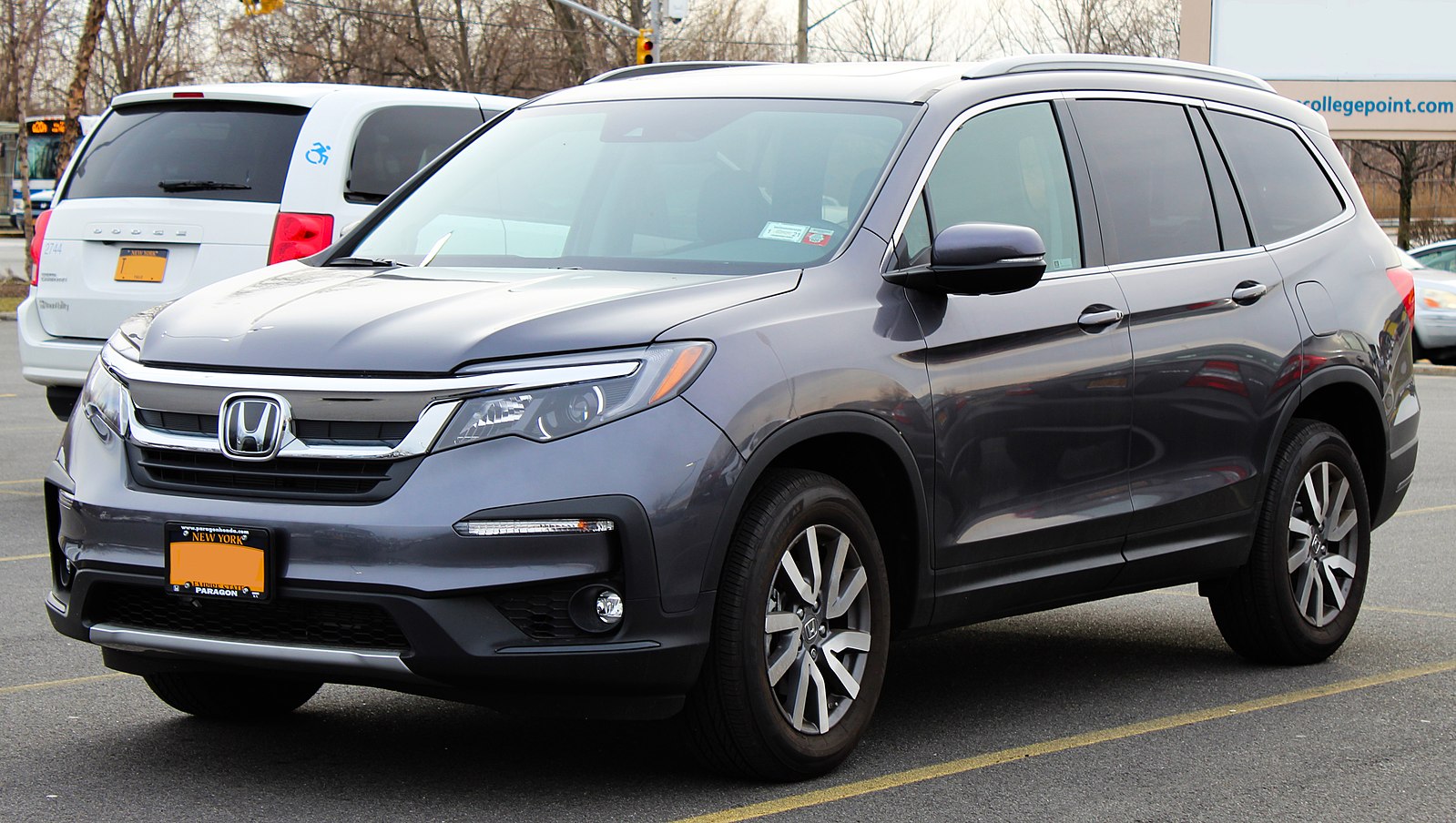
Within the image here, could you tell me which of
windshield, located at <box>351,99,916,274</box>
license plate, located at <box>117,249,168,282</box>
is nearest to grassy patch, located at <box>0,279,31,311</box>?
license plate, located at <box>117,249,168,282</box>

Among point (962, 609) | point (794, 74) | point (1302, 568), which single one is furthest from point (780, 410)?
point (1302, 568)

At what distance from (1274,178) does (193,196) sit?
540 centimetres

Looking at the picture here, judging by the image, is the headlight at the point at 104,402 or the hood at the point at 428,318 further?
the headlight at the point at 104,402

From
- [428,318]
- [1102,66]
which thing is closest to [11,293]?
[1102,66]

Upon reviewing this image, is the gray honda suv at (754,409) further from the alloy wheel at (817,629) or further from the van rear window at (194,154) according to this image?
the van rear window at (194,154)

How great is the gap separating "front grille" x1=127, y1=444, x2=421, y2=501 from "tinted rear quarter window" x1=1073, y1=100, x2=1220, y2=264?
8.27 feet

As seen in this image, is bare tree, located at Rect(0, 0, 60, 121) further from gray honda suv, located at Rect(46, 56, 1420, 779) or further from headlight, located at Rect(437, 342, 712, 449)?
headlight, located at Rect(437, 342, 712, 449)

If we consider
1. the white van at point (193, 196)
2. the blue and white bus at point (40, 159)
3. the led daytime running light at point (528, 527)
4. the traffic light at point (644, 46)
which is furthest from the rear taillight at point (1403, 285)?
the blue and white bus at point (40, 159)

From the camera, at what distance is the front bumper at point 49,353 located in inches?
384

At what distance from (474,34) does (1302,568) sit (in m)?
45.2

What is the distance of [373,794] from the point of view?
467cm

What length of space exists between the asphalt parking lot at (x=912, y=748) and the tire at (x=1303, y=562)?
0.13 m

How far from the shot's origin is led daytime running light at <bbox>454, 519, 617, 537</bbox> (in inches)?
166

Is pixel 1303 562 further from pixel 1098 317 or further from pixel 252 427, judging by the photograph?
pixel 252 427
